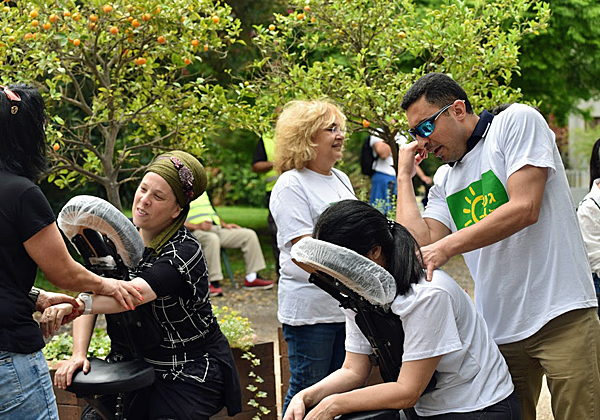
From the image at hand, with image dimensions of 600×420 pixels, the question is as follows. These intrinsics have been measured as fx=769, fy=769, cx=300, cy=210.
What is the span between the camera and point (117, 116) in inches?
229

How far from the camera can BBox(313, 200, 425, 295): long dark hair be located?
2.73 m

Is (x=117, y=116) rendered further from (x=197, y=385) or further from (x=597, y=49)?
(x=597, y=49)

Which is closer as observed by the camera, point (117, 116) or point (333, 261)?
point (333, 261)

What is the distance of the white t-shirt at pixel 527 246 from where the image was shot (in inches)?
123

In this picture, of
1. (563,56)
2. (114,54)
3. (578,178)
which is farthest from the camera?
(578,178)

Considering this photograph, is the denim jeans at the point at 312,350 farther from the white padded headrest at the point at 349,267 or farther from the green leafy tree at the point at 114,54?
the green leafy tree at the point at 114,54

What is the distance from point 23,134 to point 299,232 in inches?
66.0

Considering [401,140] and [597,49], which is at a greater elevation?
[597,49]

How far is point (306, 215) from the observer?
163 inches

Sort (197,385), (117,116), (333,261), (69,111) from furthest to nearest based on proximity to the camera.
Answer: (69,111) → (117,116) → (197,385) → (333,261)

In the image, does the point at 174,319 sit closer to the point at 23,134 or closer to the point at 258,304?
the point at 23,134

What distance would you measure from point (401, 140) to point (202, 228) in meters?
3.94

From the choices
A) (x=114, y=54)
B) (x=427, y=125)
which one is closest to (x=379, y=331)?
(x=427, y=125)

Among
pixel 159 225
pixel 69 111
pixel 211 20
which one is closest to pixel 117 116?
pixel 211 20
